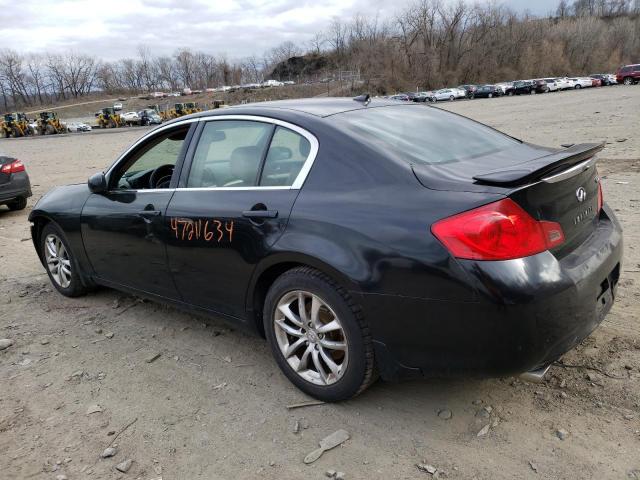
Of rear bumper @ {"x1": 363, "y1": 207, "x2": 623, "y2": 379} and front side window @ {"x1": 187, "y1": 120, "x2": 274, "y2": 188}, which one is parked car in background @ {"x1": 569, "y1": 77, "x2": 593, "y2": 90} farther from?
rear bumper @ {"x1": 363, "y1": 207, "x2": 623, "y2": 379}

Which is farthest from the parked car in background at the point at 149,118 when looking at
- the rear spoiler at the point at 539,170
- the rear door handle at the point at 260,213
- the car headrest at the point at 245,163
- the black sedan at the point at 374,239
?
the rear spoiler at the point at 539,170

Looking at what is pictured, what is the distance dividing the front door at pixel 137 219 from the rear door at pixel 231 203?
18cm

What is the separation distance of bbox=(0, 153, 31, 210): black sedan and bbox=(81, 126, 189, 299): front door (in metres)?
6.22

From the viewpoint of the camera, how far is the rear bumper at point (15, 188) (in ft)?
30.8

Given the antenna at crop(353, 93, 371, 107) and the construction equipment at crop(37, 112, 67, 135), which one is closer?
the antenna at crop(353, 93, 371, 107)

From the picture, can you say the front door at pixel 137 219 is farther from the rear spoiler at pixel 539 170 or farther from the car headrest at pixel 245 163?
the rear spoiler at pixel 539 170

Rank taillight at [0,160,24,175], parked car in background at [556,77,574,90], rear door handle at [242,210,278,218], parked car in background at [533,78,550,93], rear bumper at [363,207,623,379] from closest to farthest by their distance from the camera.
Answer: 1. rear bumper at [363,207,623,379]
2. rear door handle at [242,210,278,218]
3. taillight at [0,160,24,175]
4. parked car in background at [533,78,550,93]
5. parked car in background at [556,77,574,90]

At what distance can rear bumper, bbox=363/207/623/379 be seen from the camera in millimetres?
2289

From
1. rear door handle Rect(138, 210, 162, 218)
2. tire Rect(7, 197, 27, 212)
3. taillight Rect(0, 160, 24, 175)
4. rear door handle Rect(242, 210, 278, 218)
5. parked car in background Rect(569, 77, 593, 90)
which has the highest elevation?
rear door handle Rect(242, 210, 278, 218)

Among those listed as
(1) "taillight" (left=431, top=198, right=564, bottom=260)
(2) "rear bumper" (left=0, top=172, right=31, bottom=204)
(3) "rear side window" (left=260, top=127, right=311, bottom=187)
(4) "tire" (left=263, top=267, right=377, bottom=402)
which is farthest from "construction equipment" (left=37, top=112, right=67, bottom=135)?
(1) "taillight" (left=431, top=198, right=564, bottom=260)

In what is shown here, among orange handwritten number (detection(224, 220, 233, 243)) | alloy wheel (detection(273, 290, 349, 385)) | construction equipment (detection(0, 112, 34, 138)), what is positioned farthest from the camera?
construction equipment (detection(0, 112, 34, 138))

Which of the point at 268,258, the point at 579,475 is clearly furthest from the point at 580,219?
the point at 268,258

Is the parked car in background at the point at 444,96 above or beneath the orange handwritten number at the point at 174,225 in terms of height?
beneath

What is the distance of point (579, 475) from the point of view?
2326 mm
